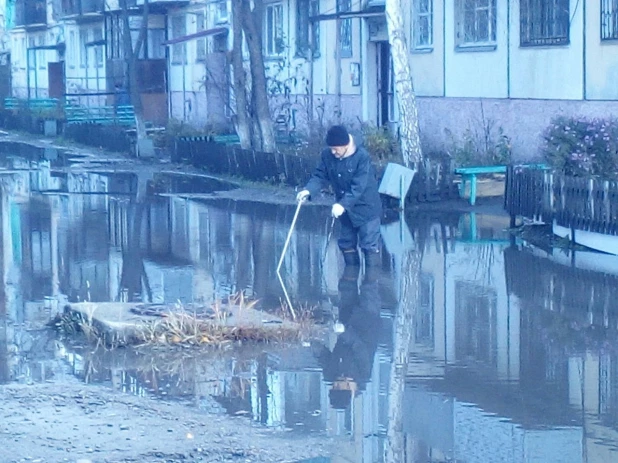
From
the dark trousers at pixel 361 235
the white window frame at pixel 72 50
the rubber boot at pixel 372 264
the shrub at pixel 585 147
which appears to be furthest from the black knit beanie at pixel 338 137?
the white window frame at pixel 72 50

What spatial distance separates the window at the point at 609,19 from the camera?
1889 centimetres

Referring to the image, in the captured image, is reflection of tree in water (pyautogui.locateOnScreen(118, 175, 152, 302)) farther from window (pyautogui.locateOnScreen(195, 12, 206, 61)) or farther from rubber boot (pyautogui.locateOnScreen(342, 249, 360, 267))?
window (pyautogui.locateOnScreen(195, 12, 206, 61))

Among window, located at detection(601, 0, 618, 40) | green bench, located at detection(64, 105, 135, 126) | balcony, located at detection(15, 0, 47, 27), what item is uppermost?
balcony, located at detection(15, 0, 47, 27)

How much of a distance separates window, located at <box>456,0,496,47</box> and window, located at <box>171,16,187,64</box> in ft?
54.8

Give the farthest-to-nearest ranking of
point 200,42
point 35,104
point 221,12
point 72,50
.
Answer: point 72,50 → point 35,104 → point 200,42 → point 221,12

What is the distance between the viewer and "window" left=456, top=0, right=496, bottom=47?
878 inches

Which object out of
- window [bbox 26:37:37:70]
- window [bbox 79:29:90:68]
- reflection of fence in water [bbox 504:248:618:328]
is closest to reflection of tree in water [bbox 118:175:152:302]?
reflection of fence in water [bbox 504:248:618:328]

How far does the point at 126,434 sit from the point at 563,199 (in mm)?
8664

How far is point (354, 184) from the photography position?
12.6 meters

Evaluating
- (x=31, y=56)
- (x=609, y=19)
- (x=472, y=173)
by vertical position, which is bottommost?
(x=472, y=173)

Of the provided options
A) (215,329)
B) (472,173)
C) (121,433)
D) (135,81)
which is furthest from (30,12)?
(121,433)

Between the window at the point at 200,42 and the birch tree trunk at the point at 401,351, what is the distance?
23362 mm

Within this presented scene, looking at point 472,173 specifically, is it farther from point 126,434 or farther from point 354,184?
point 126,434

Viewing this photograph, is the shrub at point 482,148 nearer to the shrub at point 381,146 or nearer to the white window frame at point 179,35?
the shrub at point 381,146
